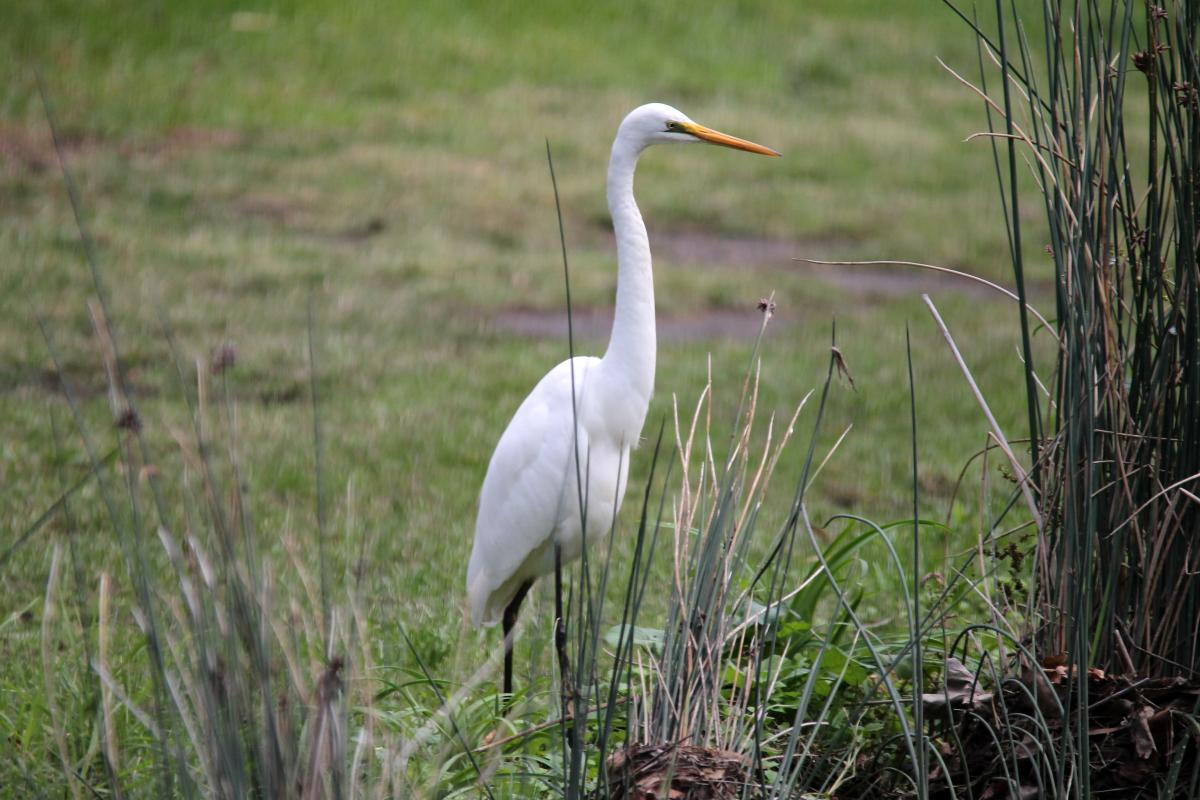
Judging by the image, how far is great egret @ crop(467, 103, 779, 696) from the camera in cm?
254

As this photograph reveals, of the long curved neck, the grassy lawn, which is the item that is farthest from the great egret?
the grassy lawn

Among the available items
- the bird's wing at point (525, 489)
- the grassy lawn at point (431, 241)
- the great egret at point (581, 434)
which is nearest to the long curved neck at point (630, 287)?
the great egret at point (581, 434)

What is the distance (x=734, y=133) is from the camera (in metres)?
7.59

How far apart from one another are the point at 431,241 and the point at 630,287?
375 centimetres

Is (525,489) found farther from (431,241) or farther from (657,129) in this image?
(431,241)

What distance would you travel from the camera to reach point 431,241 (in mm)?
6125

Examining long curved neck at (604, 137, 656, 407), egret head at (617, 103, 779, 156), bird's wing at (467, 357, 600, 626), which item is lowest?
bird's wing at (467, 357, 600, 626)

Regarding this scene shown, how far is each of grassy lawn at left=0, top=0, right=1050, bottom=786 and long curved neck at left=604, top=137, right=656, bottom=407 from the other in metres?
0.62

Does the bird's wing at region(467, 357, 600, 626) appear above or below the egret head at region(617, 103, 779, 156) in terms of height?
below

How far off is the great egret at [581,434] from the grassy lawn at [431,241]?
214mm

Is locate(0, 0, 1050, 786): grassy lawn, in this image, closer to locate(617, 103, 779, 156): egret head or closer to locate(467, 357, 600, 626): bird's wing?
locate(467, 357, 600, 626): bird's wing

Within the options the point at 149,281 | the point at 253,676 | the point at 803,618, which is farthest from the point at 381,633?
the point at 149,281

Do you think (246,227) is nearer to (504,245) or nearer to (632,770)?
(504,245)

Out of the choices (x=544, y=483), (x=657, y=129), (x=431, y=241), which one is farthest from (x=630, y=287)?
(x=431, y=241)
